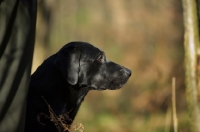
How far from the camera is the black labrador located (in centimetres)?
512

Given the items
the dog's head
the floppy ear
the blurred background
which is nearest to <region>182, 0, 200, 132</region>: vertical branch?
the dog's head

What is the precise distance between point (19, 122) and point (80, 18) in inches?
560

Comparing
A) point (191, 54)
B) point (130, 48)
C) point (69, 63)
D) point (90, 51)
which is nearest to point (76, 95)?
point (69, 63)

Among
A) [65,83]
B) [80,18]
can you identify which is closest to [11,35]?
[65,83]

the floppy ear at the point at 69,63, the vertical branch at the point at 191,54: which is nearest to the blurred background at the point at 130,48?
the vertical branch at the point at 191,54

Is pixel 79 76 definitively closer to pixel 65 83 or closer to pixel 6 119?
pixel 65 83

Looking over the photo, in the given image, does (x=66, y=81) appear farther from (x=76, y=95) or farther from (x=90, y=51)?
(x=90, y=51)

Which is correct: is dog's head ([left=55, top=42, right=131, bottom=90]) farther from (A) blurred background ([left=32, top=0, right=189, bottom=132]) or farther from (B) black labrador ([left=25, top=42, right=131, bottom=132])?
(A) blurred background ([left=32, top=0, right=189, bottom=132])

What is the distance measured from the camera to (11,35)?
4094 millimetres

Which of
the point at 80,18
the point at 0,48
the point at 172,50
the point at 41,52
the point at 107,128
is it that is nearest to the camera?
the point at 0,48

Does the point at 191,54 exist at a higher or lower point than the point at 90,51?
higher

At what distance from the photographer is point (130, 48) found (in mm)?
15562

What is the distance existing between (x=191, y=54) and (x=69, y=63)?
1.35 meters

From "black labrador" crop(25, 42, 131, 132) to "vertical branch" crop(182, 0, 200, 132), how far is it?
684 millimetres
